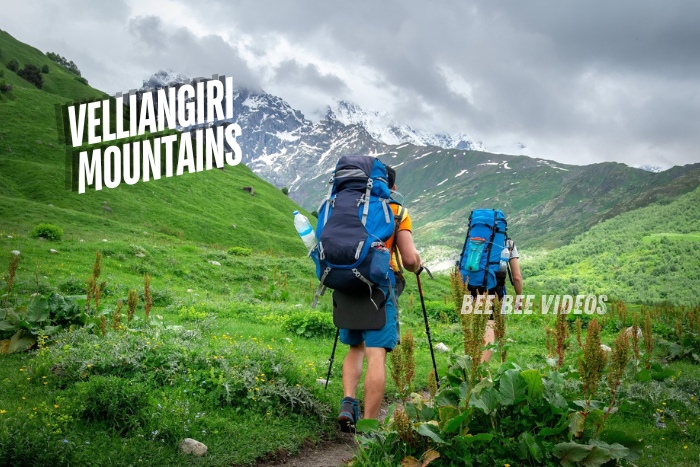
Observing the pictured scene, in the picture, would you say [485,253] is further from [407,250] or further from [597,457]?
A: [597,457]

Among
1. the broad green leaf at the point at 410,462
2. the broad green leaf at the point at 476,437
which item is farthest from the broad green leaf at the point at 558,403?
the broad green leaf at the point at 410,462

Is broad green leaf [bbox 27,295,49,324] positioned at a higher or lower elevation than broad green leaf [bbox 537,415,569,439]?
higher

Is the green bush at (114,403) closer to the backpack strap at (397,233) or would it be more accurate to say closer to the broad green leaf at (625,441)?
the backpack strap at (397,233)

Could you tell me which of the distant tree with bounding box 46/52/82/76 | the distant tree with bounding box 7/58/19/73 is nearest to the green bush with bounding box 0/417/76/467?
the distant tree with bounding box 7/58/19/73

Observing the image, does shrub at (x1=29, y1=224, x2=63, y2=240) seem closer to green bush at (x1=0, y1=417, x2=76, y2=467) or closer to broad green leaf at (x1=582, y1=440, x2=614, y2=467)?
green bush at (x1=0, y1=417, x2=76, y2=467)

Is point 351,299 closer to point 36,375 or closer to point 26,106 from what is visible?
point 36,375

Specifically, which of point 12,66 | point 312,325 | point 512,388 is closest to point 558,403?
point 512,388

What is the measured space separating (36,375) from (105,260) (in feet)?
47.3

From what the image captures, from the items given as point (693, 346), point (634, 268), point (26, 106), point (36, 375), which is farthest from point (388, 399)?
point (634, 268)

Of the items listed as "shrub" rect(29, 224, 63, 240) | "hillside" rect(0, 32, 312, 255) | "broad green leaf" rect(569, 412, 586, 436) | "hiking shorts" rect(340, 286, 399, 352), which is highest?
"hillside" rect(0, 32, 312, 255)

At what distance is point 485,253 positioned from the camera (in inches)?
325

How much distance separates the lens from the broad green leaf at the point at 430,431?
422 cm

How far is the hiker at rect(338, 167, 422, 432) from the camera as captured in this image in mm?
5441

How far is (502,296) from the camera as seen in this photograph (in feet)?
27.6
